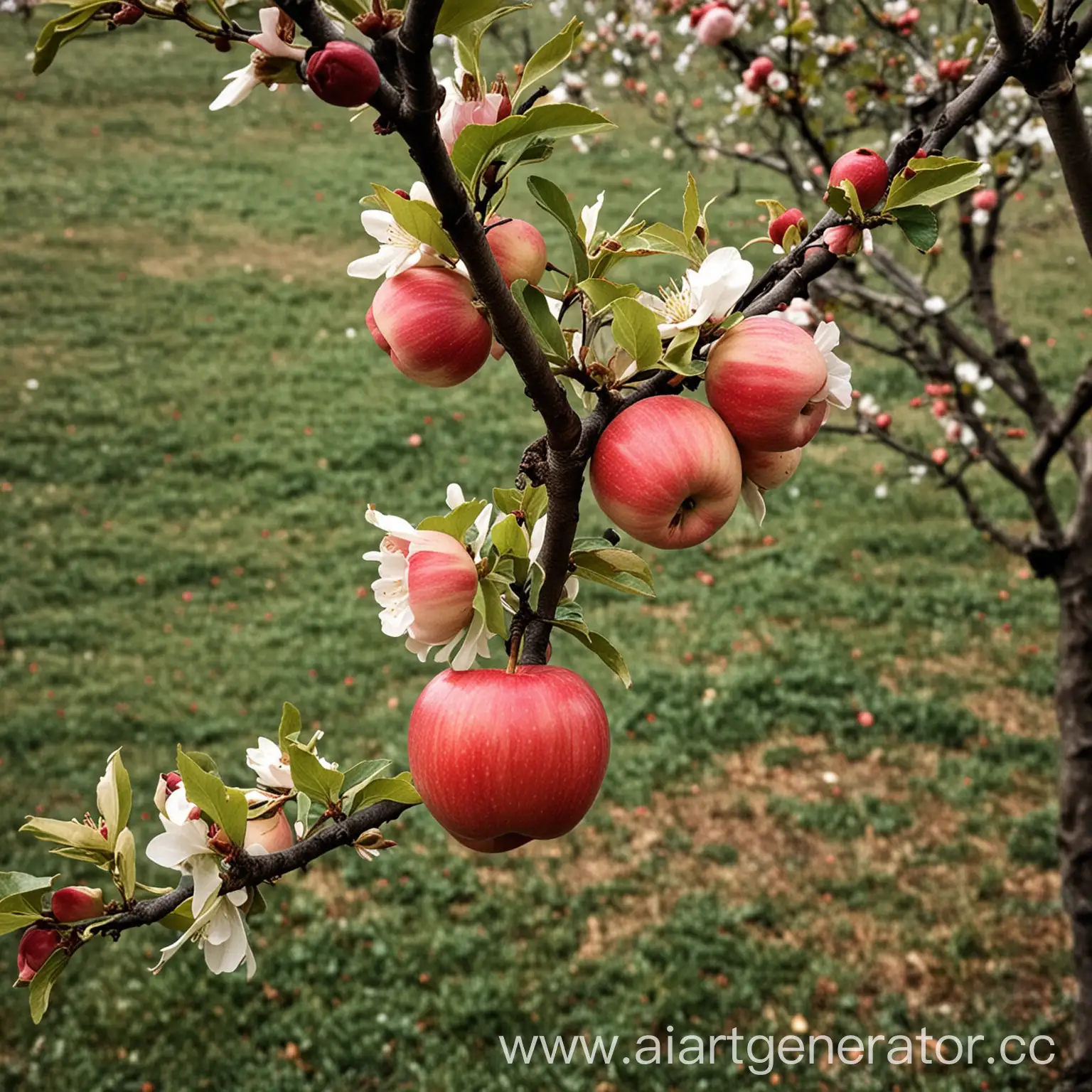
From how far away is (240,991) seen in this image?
10.5 feet

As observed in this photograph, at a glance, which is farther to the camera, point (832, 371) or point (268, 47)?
point (832, 371)

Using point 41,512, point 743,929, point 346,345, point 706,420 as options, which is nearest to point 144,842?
point 743,929

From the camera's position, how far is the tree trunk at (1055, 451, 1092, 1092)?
7.79 ft

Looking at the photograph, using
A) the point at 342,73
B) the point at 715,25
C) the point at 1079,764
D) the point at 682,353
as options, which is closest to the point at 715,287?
the point at 682,353

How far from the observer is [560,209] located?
771 mm

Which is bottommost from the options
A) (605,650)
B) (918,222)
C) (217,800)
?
(217,800)

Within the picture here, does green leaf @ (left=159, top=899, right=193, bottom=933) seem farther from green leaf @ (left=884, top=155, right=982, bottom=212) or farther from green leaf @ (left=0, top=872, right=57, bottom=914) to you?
green leaf @ (left=884, top=155, right=982, bottom=212)

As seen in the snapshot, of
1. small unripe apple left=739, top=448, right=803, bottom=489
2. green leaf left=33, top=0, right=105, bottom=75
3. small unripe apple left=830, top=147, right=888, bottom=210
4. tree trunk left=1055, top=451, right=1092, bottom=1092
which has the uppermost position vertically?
green leaf left=33, top=0, right=105, bottom=75

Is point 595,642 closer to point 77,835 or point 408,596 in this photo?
point 408,596

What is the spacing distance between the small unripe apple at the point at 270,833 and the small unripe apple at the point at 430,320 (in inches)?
17.0

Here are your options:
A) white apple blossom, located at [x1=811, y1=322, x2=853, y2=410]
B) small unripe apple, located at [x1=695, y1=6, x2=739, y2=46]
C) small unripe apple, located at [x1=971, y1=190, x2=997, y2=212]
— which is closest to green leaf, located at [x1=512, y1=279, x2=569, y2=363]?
white apple blossom, located at [x1=811, y1=322, x2=853, y2=410]

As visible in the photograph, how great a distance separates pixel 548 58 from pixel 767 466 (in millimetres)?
376

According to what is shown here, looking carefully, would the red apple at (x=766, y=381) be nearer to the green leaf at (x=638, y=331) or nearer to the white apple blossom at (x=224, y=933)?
the green leaf at (x=638, y=331)

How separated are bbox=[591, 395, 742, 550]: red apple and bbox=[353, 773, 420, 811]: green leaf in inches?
11.8
